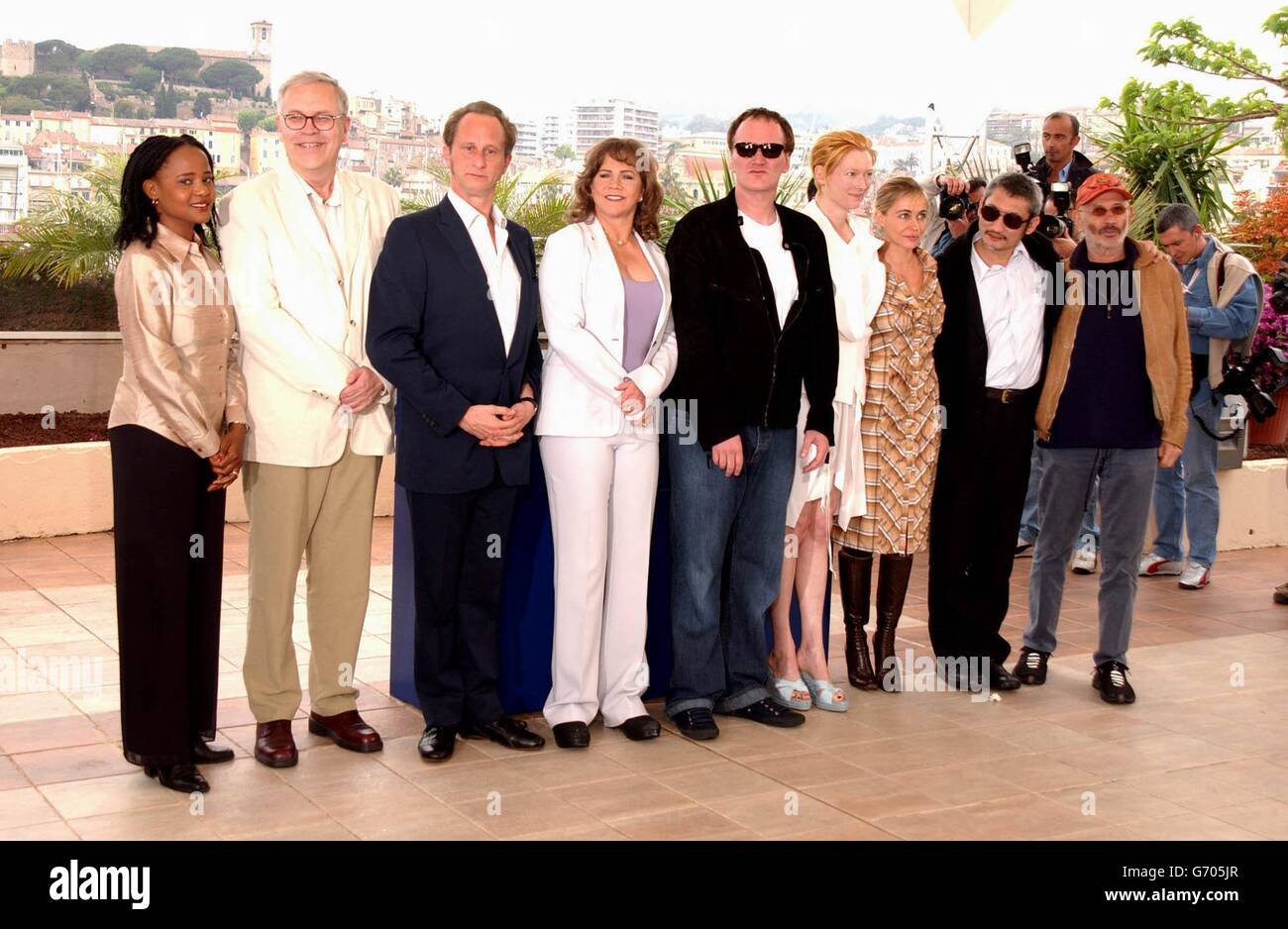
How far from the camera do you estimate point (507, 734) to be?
15.3ft

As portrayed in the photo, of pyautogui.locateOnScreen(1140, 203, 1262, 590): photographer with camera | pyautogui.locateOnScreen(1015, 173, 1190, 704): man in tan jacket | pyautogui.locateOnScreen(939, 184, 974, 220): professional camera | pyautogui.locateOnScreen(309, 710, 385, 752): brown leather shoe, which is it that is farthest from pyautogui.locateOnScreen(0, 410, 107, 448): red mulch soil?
pyautogui.locateOnScreen(1140, 203, 1262, 590): photographer with camera

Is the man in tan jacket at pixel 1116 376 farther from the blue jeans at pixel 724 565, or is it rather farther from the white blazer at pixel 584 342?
the white blazer at pixel 584 342

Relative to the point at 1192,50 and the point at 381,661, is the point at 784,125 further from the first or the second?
the point at 1192,50

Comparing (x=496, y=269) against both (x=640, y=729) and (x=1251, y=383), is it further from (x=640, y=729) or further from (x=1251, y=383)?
(x=1251, y=383)

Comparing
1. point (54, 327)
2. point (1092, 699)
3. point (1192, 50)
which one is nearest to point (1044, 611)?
point (1092, 699)

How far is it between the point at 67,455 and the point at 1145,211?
7.46m

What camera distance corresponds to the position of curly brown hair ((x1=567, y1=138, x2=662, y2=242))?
4719 millimetres

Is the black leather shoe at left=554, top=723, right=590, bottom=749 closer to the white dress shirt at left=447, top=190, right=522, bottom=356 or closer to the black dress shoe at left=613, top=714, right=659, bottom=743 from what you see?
the black dress shoe at left=613, top=714, right=659, bottom=743

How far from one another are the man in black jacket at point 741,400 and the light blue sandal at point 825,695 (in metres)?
0.22

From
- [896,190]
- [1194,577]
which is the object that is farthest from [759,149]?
[1194,577]

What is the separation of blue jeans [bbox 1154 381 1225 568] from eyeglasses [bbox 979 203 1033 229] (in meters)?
2.75

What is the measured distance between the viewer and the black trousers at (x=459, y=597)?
14.9 ft

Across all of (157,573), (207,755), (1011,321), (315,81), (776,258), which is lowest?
(207,755)

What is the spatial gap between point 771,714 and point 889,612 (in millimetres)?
704
